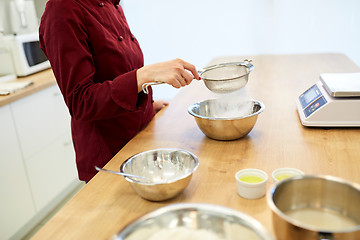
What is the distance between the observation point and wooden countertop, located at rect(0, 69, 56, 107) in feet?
6.52

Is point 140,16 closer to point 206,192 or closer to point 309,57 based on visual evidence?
point 309,57

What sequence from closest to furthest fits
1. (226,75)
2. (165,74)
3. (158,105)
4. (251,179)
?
(251,179) < (165,74) < (226,75) < (158,105)

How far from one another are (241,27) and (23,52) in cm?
223

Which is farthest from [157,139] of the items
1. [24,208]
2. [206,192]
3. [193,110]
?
[24,208]

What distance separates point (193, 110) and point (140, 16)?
291 cm

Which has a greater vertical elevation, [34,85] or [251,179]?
[251,179]

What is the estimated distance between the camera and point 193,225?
2.19 ft

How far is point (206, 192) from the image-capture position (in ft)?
2.94

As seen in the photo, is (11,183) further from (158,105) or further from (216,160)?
(216,160)

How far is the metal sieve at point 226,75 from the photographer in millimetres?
1202

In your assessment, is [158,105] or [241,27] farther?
[241,27]

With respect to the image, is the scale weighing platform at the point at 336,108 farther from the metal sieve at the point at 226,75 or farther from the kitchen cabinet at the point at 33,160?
the kitchen cabinet at the point at 33,160

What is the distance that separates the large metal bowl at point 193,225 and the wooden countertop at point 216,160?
0.48 ft

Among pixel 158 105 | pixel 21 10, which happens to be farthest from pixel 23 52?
pixel 158 105
